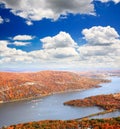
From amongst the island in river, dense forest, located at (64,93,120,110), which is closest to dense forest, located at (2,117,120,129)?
the island in river

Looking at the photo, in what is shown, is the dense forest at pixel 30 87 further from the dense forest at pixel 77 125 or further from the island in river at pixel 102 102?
the dense forest at pixel 77 125

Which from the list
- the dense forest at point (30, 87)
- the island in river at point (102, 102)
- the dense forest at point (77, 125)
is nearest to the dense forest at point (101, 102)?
the island in river at point (102, 102)

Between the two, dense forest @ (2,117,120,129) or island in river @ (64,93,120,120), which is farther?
island in river @ (64,93,120,120)

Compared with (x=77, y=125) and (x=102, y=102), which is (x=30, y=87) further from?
(x=77, y=125)

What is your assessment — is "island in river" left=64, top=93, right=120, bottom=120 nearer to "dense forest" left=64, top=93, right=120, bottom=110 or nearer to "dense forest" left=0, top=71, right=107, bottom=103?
"dense forest" left=64, top=93, right=120, bottom=110

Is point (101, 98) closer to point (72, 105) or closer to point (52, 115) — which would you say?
point (72, 105)

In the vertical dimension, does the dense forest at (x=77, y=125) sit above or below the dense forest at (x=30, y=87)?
below

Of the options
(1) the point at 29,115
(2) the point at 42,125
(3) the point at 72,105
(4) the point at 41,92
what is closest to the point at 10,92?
(4) the point at 41,92

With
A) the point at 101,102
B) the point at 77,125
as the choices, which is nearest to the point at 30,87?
the point at 101,102

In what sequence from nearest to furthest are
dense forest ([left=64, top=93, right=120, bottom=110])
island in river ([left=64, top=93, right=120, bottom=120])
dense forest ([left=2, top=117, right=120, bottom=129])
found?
dense forest ([left=2, top=117, right=120, bottom=129]) < island in river ([left=64, top=93, right=120, bottom=120]) < dense forest ([left=64, top=93, right=120, bottom=110])

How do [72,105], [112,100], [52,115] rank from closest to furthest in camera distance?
1. [52,115]
2. [72,105]
3. [112,100]

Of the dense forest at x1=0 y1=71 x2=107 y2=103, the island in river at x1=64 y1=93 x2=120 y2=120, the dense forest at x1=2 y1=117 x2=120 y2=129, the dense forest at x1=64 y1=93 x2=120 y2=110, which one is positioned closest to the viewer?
the dense forest at x1=2 y1=117 x2=120 y2=129
